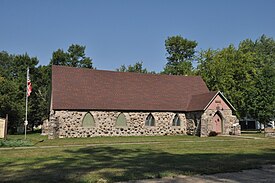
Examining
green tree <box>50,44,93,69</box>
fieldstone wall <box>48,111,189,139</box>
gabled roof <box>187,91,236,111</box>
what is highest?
green tree <box>50,44,93,69</box>

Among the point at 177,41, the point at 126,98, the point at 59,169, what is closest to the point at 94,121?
the point at 126,98

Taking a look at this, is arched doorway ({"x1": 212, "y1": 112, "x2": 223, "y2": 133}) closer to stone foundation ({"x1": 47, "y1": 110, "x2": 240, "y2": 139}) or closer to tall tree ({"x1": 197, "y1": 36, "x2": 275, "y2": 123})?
stone foundation ({"x1": 47, "y1": 110, "x2": 240, "y2": 139})

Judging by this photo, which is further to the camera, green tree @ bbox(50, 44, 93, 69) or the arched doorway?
green tree @ bbox(50, 44, 93, 69)

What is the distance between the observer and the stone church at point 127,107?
101 ft

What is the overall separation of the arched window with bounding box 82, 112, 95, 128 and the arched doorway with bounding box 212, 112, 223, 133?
Result: 13239mm

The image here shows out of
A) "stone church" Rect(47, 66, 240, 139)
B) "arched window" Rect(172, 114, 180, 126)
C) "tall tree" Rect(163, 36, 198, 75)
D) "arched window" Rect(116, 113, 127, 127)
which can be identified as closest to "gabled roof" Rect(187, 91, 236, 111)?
"stone church" Rect(47, 66, 240, 139)

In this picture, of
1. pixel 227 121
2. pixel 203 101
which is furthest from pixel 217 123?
pixel 203 101

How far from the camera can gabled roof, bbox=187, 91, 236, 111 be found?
32688 mm

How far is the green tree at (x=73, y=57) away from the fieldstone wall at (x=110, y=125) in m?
30.5

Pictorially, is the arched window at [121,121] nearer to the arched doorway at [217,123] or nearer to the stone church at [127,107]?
the stone church at [127,107]

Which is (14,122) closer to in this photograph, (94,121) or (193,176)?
(94,121)

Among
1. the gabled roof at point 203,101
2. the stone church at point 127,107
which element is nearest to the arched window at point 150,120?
the stone church at point 127,107

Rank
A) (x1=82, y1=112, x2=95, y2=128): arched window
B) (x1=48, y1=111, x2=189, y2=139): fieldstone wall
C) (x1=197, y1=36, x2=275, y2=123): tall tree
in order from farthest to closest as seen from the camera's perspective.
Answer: (x1=197, y1=36, x2=275, y2=123): tall tree → (x1=82, y1=112, x2=95, y2=128): arched window → (x1=48, y1=111, x2=189, y2=139): fieldstone wall

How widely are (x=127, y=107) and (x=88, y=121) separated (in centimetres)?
445
